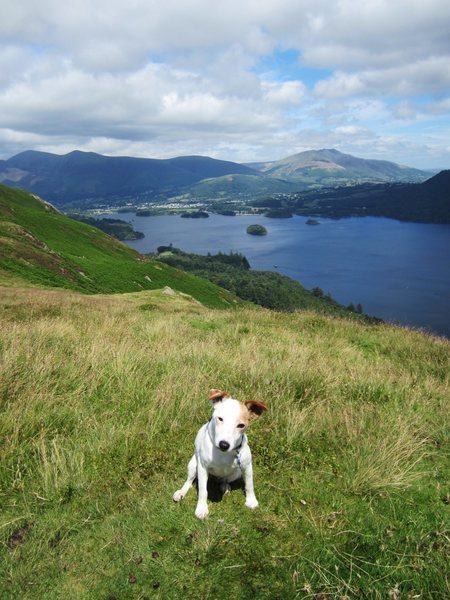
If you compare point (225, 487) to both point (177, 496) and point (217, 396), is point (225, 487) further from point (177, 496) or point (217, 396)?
point (217, 396)

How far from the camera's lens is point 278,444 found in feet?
17.5

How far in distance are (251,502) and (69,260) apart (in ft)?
211

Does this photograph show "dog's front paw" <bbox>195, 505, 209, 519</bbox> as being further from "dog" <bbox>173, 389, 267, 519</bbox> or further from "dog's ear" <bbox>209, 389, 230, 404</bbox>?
"dog's ear" <bbox>209, 389, 230, 404</bbox>

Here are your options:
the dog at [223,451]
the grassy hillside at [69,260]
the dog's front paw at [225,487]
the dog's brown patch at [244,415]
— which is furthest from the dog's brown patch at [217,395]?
the grassy hillside at [69,260]

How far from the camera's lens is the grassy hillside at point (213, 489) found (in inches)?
135

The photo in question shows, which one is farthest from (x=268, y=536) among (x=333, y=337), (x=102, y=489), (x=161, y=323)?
(x=333, y=337)

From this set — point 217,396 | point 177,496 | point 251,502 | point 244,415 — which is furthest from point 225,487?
point 217,396

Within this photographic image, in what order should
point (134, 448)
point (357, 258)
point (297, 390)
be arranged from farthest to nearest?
point (357, 258)
point (297, 390)
point (134, 448)

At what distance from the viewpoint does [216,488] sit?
4.74 meters

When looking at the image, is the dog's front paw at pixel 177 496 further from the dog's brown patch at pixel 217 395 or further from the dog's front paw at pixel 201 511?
the dog's brown patch at pixel 217 395

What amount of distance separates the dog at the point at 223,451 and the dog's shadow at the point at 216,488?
26 cm

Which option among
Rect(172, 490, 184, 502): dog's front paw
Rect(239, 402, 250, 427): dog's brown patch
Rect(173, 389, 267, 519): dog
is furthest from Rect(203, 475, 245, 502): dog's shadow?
Rect(239, 402, 250, 427): dog's brown patch

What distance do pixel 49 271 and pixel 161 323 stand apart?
39454 mm

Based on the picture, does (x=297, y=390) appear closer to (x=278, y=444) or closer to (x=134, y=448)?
(x=278, y=444)
